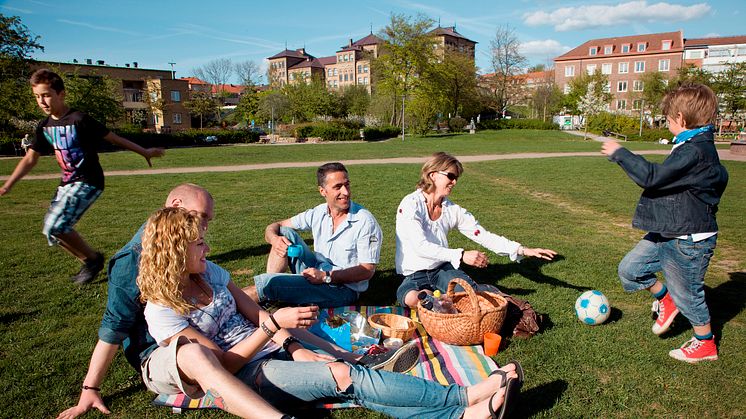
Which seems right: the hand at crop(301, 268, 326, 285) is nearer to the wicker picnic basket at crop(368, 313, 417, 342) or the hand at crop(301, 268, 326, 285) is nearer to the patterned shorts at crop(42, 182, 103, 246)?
the wicker picnic basket at crop(368, 313, 417, 342)

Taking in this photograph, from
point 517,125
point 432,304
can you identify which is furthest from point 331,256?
point 517,125

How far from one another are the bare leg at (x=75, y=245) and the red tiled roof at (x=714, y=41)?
88.7 metres

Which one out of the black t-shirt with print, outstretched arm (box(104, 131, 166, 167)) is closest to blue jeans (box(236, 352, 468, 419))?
outstretched arm (box(104, 131, 166, 167))

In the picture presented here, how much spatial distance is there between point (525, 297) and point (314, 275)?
94.7 inches

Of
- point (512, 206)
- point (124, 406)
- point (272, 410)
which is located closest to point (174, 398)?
point (124, 406)

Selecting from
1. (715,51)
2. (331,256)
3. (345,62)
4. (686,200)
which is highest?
(345,62)

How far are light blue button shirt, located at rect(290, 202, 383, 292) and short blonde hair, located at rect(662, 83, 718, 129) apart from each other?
2568 millimetres

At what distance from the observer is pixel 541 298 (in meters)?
5.16

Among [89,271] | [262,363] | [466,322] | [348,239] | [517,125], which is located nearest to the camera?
[262,363]

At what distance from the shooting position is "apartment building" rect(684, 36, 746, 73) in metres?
71.7

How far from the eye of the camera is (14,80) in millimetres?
29391

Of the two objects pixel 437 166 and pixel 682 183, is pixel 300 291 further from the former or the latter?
pixel 682 183

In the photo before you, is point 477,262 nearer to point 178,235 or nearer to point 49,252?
point 178,235

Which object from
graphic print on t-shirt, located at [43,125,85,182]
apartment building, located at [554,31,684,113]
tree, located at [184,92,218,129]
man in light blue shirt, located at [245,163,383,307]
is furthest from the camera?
apartment building, located at [554,31,684,113]
